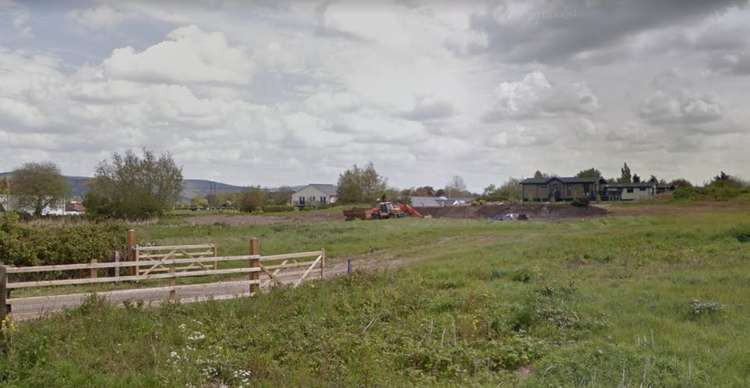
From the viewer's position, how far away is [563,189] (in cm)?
10456

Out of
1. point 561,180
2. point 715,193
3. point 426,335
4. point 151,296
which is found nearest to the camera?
point 426,335

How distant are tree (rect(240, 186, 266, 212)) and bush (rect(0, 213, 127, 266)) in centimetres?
7722

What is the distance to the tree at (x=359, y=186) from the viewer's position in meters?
103

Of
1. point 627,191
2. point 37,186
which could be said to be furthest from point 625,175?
point 37,186

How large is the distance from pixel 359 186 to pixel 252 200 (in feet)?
64.1

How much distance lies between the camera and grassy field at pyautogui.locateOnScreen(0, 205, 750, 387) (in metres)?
7.61

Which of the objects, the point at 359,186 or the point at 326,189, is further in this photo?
the point at 326,189

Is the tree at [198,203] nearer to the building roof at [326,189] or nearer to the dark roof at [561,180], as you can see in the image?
the building roof at [326,189]

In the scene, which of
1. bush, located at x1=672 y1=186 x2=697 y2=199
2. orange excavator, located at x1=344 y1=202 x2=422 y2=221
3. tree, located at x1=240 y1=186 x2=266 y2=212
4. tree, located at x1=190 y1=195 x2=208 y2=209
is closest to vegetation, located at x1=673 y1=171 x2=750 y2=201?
bush, located at x1=672 y1=186 x2=697 y2=199

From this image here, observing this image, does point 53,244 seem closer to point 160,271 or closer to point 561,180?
point 160,271

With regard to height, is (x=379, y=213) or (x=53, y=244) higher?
(x=379, y=213)

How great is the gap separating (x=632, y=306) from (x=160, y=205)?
55.9m

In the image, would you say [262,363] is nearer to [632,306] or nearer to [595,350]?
[595,350]

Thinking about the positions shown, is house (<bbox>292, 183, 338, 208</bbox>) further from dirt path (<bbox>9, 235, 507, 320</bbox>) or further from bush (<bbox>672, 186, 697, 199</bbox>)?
dirt path (<bbox>9, 235, 507, 320</bbox>)
